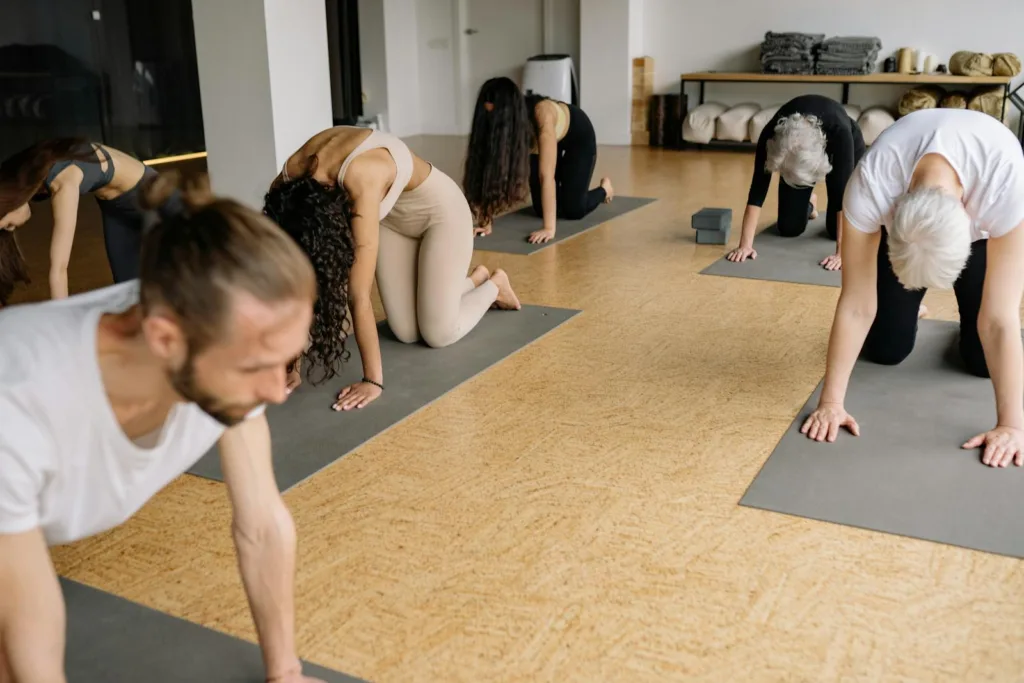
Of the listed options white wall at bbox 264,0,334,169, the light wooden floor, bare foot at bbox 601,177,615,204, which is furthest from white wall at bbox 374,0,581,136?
the light wooden floor

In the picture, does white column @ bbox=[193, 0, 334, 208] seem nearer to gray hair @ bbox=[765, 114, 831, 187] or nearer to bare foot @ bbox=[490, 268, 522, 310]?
bare foot @ bbox=[490, 268, 522, 310]

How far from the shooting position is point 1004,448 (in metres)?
2.40

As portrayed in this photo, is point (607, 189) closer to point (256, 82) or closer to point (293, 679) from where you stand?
point (256, 82)

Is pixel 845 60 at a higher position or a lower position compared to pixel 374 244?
higher

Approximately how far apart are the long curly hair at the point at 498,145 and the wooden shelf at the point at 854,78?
14.2 ft

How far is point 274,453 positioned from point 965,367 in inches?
83.9

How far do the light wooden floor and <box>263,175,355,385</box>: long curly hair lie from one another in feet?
1.17

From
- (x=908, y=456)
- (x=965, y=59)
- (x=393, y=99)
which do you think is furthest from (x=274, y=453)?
(x=393, y=99)

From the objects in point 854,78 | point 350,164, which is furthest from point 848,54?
point 350,164

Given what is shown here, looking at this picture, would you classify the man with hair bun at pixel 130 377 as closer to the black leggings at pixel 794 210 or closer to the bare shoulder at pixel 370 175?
the bare shoulder at pixel 370 175

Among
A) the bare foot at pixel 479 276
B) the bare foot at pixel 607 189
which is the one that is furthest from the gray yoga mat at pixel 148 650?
the bare foot at pixel 607 189

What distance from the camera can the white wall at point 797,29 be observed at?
24.5ft

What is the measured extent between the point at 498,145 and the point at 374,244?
4.91ft

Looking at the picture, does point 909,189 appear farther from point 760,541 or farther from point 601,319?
point 601,319
